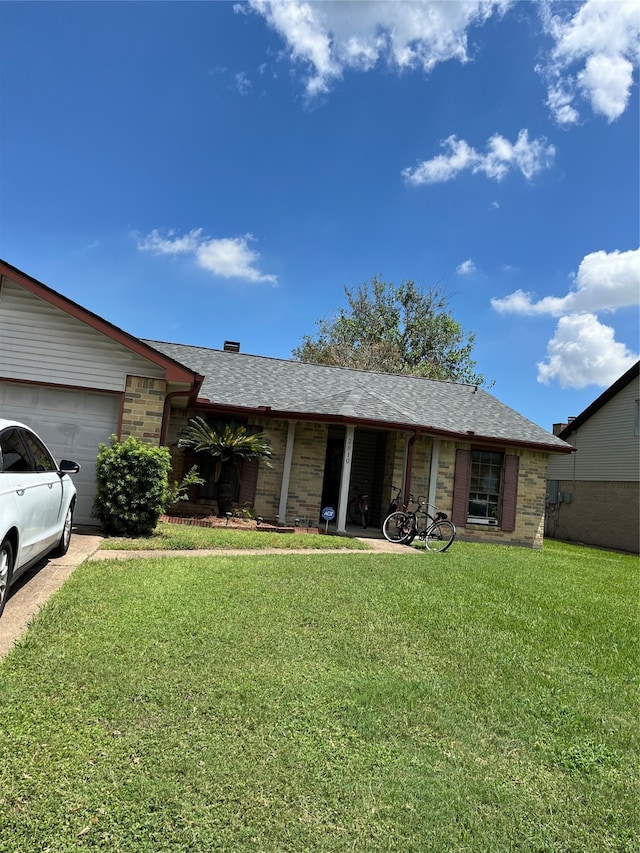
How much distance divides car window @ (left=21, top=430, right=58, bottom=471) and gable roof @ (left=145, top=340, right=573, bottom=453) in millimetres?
7138

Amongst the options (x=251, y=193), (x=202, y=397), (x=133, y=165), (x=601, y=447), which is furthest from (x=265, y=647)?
(x=601, y=447)

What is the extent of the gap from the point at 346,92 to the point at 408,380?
8801mm

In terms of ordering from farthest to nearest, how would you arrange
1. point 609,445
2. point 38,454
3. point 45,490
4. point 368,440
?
point 609,445, point 368,440, point 38,454, point 45,490

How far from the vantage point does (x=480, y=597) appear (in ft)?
21.3

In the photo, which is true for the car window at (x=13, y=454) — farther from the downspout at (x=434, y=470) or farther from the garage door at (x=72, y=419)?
the downspout at (x=434, y=470)

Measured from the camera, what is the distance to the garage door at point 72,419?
9789 mm

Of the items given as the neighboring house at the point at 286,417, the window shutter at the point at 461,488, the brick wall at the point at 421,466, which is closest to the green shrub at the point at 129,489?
the neighboring house at the point at 286,417

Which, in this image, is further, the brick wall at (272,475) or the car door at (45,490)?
the brick wall at (272,475)

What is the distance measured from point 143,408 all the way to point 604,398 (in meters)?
19.4

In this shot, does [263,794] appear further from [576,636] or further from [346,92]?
[346,92]

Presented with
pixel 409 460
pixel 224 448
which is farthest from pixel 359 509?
pixel 224 448

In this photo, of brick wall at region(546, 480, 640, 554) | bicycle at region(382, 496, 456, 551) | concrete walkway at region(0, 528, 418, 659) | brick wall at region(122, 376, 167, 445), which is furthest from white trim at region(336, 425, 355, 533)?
brick wall at region(546, 480, 640, 554)

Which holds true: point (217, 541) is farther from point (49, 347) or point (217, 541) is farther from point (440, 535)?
point (440, 535)

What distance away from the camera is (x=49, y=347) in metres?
9.73
